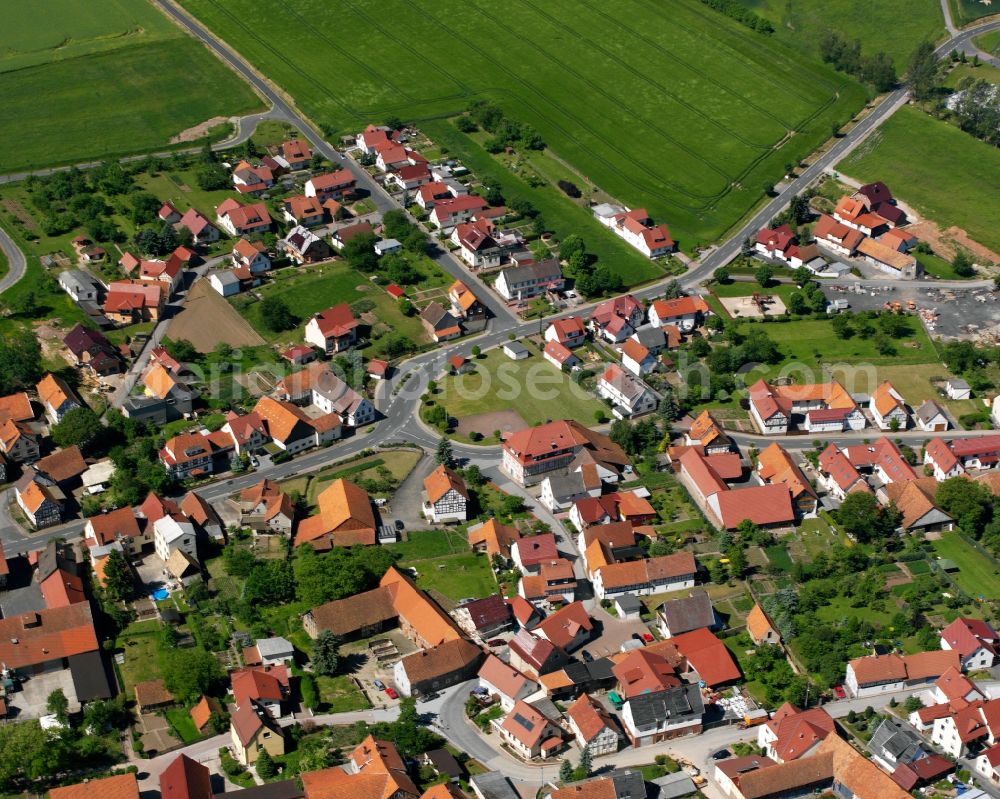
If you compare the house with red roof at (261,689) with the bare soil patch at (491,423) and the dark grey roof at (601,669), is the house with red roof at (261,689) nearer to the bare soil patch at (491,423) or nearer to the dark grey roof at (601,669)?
the dark grey roof at (601,669)

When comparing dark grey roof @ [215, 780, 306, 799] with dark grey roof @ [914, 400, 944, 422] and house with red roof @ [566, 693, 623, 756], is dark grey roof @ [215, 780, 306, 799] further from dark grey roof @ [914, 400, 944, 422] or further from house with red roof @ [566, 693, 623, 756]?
dark grey roof @ [914, 400, 944, 422]

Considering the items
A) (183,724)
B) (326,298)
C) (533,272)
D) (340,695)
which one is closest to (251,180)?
(326,298)

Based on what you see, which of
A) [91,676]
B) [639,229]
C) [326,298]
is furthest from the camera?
[639,229]

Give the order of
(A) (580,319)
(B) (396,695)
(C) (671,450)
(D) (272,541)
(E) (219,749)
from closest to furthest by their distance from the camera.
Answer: (E) (219,749) < (B) (396,695) < (D) (272,541) < (C) (671,450) < (A) (580,319)

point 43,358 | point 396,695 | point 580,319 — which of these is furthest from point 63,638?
point 580,319

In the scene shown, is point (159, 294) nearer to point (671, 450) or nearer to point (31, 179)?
point (31, 179)

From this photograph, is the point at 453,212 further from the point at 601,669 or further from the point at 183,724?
the point at 183,724

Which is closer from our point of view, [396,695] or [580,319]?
[396,695]
